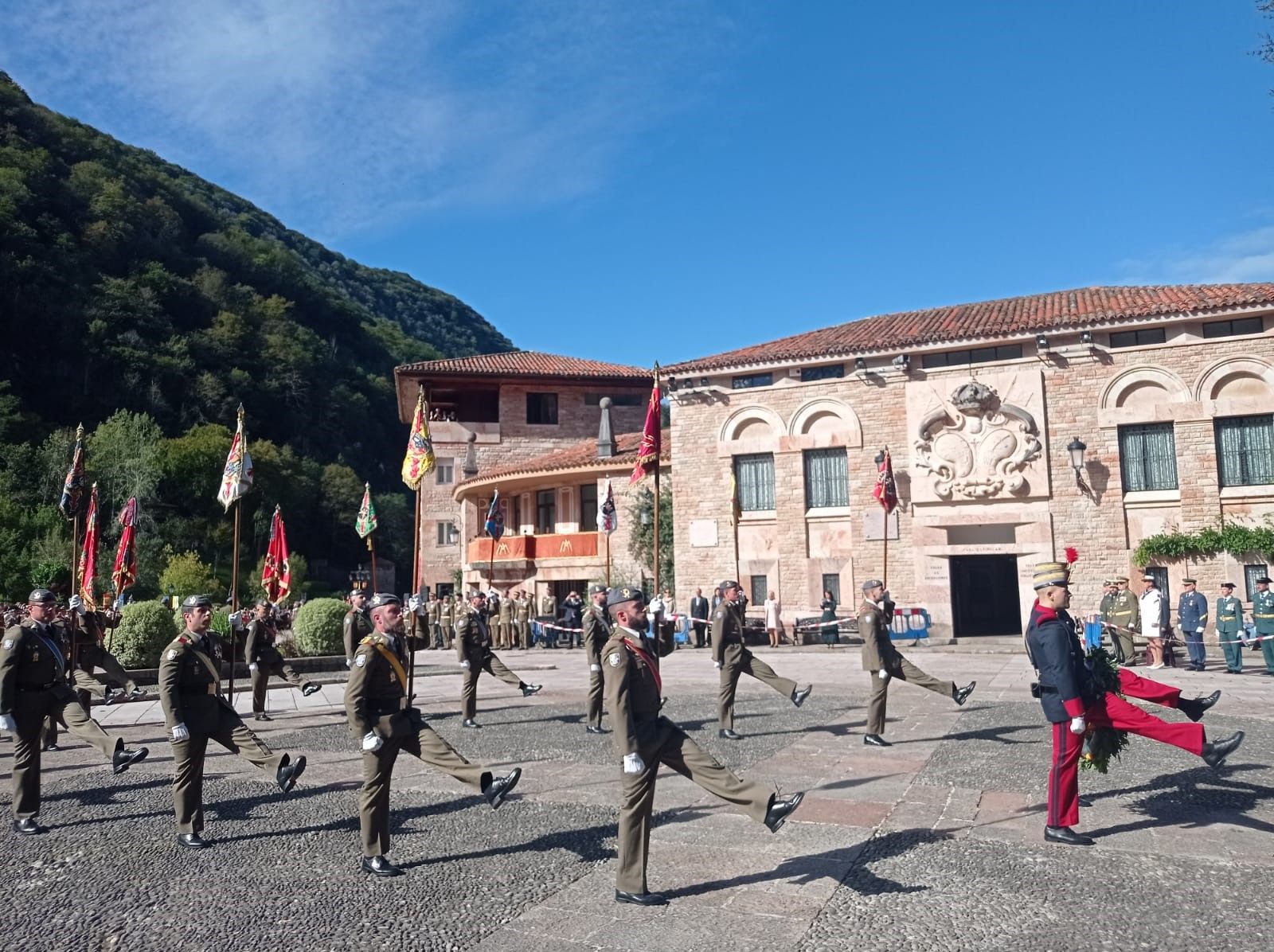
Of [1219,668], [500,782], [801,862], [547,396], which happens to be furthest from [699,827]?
[547,396]

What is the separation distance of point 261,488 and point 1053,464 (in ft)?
161

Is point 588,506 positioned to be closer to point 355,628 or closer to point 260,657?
point 260,657

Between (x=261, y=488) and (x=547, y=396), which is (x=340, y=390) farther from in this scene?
(x=547, y=396)

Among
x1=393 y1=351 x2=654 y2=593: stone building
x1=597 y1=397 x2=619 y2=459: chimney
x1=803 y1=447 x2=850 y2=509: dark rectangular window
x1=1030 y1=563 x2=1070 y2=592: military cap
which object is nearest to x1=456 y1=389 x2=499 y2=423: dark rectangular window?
x1=393 y1=351 x2=654 y2=593: stone building

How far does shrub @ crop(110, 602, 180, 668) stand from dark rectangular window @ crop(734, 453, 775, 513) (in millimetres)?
16292

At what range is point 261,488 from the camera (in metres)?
58.7

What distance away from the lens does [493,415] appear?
4259 centimetres

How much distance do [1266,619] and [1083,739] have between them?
12.3 metres

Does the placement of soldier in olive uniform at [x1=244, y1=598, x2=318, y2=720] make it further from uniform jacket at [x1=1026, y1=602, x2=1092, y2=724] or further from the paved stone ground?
uniform jacket at [x1=1026, y1=602, x2=1092, y2=724]

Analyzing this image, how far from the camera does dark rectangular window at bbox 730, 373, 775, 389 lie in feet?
91.8

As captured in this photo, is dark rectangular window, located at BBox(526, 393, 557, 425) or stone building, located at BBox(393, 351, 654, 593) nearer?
stone building, located at BBox(393, 351, 654, 593)

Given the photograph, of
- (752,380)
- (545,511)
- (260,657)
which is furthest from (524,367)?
(260,657)

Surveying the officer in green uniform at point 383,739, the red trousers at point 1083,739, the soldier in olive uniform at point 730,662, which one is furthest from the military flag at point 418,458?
the red trousers at point 1083,739

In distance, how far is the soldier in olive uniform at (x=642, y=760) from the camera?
513cm
